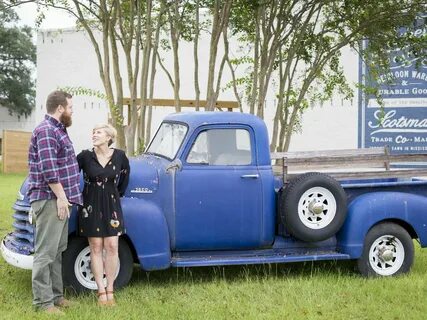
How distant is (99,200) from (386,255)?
2.99 m

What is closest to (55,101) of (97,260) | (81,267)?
(97,260)

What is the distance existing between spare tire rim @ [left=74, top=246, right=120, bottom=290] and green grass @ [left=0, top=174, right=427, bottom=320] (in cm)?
13

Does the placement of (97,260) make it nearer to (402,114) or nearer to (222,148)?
(222,148)

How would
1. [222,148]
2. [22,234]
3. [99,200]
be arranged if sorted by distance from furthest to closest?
[222,148] < [22,234] < [99,200]

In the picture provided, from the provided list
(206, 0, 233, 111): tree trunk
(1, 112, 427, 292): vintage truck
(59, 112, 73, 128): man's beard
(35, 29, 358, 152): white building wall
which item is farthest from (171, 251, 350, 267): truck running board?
(35, 29, 358, 152): white building wall

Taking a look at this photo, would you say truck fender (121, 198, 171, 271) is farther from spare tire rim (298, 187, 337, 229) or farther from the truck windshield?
spare tire rim (298, 187, 337, 229)

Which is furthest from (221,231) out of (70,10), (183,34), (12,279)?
(183,34)

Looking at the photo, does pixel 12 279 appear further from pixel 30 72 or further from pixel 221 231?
pixel 30 72

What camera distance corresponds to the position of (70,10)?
34.2ft

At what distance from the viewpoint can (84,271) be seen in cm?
606

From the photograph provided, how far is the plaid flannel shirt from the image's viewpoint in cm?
529

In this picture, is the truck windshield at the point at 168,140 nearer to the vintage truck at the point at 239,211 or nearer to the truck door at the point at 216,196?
the vintage truck at the point at 239,211

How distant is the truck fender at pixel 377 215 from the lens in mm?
6660

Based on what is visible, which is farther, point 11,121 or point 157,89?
point 11,121
